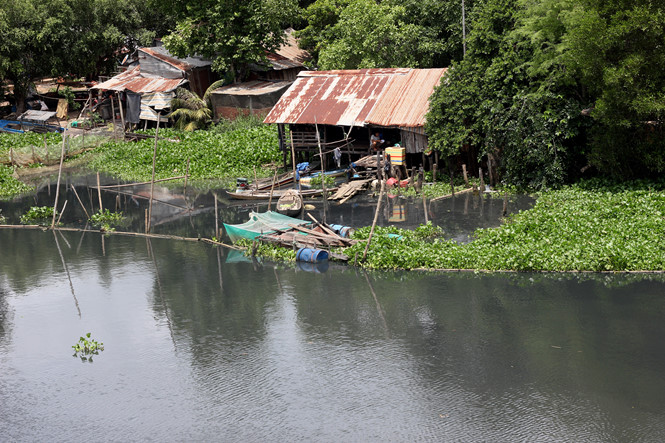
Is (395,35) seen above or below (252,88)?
above

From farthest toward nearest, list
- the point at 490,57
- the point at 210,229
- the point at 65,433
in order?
1. the point at 490,57
2. the point at 210,229
3. the point at 65,433

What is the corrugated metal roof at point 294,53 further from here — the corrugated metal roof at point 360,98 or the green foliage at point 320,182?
the green foliage at point 320,182

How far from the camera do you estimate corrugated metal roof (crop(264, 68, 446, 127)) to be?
24484mm

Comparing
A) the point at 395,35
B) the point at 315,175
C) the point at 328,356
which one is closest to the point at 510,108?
the point at 315,175

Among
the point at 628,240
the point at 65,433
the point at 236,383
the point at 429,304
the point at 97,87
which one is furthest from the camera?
the point at 97,87

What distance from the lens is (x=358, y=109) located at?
25.4 meters

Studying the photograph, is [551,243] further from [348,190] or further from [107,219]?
[107,219]

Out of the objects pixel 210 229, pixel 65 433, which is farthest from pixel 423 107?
pixel 65 433

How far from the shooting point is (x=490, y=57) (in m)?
Result: 22.7

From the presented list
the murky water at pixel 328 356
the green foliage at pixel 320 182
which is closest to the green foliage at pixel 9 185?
the murky water at pixel 328 356

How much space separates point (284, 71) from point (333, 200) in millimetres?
15445

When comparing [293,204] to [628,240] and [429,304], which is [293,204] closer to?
[429,304]

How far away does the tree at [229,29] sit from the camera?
32562mm

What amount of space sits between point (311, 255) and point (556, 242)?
18.1ft
